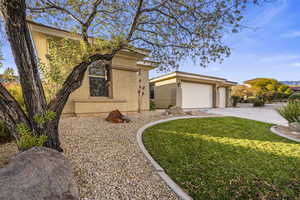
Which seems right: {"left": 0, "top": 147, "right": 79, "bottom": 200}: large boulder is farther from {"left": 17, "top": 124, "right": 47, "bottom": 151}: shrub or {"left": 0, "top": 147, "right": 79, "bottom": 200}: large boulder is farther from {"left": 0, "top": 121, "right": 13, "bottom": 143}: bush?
{"left": 0, "top": 121, "right": 13, "bottom": 143}: bush

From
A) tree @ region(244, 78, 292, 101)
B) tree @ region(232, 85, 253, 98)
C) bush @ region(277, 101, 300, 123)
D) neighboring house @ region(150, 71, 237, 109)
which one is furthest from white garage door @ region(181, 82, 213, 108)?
tree @ region(244, 78, 292, 101)

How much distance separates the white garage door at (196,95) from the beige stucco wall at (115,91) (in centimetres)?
489

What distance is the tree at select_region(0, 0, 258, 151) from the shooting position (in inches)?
81.1

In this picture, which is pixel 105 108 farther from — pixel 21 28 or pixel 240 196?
pixel 240 196

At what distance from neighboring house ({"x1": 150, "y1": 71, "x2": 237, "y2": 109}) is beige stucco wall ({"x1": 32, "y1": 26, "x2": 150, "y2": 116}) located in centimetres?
358

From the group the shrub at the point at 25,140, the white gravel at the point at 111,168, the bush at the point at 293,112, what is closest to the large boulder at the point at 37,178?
the shrub at the point at 25,140

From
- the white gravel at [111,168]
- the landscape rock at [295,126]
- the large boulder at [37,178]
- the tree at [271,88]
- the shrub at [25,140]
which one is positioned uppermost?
the tree at [271,88]

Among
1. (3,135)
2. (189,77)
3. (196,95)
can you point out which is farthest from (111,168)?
(196,95)

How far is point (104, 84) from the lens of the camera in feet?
24.2

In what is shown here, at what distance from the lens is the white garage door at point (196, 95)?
40.3 feet

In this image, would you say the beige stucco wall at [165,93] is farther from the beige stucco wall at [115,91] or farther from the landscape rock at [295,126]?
the landscape rock at [295,126]

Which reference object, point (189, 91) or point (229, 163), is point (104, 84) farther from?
point (189, 91)

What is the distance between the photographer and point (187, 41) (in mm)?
4117

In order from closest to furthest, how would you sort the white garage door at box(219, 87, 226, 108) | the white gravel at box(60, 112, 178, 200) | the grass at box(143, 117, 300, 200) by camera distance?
the white gravel at box(60, 112, 178, 200), the grass at box(143, 117, 300, 200), the white garage door at box(219, 87, 226, 108)
